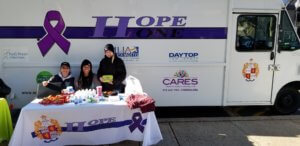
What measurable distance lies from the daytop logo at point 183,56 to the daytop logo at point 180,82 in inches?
8.4

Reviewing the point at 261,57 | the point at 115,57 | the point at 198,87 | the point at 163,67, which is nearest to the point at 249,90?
the point at 261,57

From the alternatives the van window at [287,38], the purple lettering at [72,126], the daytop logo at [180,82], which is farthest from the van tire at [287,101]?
the purple lettering at [72,126]

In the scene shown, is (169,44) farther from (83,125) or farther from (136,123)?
(83,125)

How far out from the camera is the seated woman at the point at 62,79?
4.75 meters

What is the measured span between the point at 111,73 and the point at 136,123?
1.30m

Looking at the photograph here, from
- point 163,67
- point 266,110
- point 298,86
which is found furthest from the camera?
point 266,110

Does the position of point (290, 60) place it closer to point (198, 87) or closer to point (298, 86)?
point (298, 86)

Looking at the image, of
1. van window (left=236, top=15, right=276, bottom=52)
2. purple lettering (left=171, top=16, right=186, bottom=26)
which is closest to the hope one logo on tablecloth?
purple lettering (left=171, top=16, right=186, bottom=26)

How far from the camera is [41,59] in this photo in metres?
5.07

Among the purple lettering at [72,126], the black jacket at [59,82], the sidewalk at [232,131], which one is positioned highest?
the black jacket at [59,82]

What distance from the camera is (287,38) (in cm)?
546

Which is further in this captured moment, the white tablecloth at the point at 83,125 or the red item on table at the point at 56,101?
the red item on table at the point at 56,101

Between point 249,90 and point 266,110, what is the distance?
1.05m

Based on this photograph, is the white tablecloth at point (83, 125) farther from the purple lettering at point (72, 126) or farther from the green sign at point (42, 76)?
the green sign at point (42, 76)
